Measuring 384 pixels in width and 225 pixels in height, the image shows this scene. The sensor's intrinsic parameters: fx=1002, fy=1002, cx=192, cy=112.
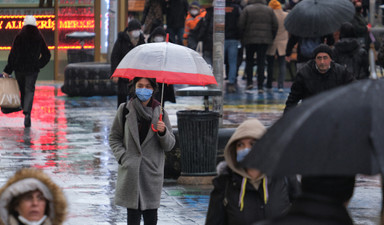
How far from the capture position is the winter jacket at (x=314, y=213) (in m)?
3.02

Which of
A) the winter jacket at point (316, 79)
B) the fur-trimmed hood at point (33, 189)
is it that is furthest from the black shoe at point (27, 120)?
the fur-trimmed hood at point (33, 189)

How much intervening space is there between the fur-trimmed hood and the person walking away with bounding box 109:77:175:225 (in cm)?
266

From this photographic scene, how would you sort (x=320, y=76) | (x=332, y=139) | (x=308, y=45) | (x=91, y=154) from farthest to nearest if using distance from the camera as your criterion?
(x=308, y=45), (x=91, y=154), (x=320, y=76), (x=332, y=139)

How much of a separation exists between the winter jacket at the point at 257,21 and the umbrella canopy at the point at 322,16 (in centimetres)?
674

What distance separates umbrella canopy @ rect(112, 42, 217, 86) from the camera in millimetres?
8398

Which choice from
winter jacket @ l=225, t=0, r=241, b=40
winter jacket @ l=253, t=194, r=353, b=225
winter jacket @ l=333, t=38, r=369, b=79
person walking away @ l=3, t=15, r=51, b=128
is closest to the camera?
winter jacket @ l=253, t=194, r=353, b=225

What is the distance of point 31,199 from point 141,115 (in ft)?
9.58

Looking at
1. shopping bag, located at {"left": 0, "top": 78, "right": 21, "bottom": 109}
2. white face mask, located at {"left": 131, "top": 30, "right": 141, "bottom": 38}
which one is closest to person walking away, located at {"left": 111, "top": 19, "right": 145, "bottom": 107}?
white face mask, located at {"left": 131, "top": 30, "right": 141, "bottom": 38}

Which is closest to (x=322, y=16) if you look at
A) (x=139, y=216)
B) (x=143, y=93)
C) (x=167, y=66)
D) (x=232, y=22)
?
(x=167, y=66)

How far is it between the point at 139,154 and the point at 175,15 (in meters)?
14.7

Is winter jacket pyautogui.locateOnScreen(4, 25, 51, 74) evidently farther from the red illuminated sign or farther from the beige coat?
the red illuminated sign

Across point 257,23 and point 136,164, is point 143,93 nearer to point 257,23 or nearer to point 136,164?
point 136,164

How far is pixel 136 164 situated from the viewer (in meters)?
7.58

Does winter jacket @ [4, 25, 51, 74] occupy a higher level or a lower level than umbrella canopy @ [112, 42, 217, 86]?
A: lower
